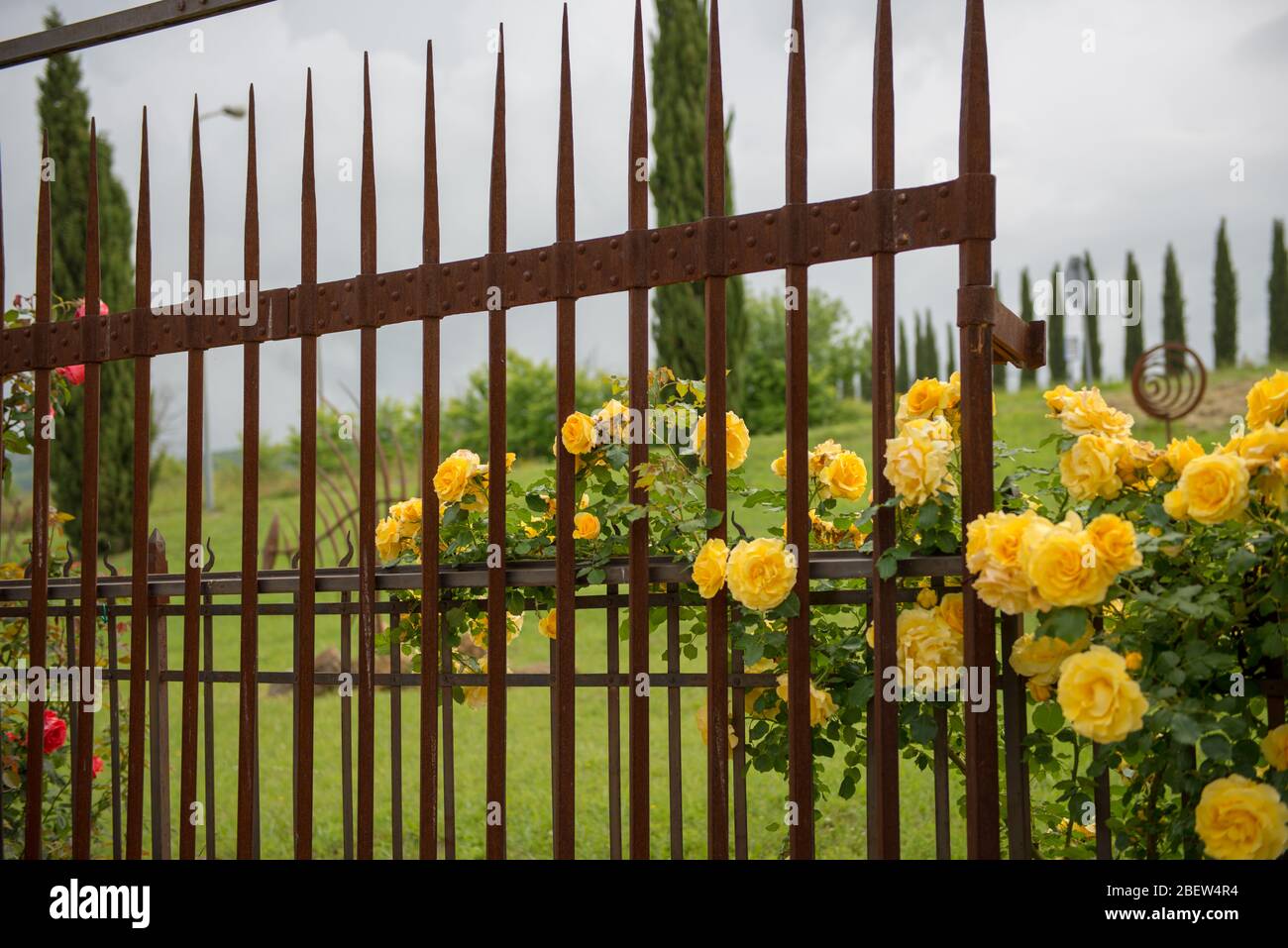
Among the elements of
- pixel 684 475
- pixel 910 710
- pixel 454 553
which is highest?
pixel 684 475

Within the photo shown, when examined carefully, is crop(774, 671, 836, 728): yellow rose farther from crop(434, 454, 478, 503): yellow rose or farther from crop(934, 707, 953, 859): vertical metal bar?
crop(434, 454, 478, 503): yellow rose

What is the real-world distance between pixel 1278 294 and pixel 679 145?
356 inches

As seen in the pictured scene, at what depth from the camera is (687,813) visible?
5.53 metres

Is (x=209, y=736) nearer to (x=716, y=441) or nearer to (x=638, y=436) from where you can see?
(x=638, y=436)

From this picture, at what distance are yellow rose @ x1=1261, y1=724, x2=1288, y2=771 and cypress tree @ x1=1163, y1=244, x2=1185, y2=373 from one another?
47.5ft

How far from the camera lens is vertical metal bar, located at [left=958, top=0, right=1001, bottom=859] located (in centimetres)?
203

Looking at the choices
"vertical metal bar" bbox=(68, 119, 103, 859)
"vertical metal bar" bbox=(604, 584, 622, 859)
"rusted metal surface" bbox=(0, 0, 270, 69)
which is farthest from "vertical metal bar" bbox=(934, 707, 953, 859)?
"rusted metal surface" bbox=(0, 0, 270, 69)

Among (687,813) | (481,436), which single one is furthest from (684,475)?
(481,436)

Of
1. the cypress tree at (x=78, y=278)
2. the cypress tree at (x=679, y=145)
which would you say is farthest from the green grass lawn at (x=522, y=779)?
the cypress tree at (x=78, y=278)

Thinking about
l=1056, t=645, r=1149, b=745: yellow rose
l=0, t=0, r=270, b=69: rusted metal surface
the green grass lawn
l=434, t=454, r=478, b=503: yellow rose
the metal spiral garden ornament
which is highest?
l=0, t=0, r=270, b=69: rusted metal surface

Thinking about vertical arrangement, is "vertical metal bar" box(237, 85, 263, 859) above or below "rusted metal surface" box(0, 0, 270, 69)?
below

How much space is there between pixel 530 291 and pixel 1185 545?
4.75 ft

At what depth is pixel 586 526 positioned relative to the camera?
2.49m
